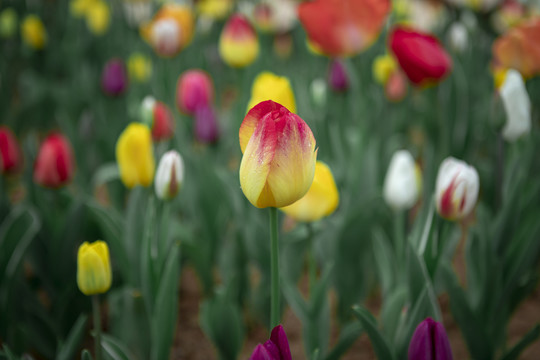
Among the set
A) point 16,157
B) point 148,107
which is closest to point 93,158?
point 16,157

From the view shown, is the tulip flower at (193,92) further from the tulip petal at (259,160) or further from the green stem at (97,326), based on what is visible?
the tulip petal at (259,160)

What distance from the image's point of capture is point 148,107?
1.09m

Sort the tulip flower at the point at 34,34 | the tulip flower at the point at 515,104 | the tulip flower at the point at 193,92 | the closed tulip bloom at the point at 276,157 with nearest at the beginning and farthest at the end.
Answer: the closed tulip bloom at the point at 276,157, the tulip flower at the point at 515,104, the tulip flower at the point at 193,92, the tulip flower at the point at 34,34

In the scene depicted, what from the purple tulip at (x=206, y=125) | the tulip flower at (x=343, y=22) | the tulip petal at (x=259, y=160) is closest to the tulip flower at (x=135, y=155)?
the purple tulip at (x=206, y=125)

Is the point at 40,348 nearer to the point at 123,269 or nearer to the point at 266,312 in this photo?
the point at 123,269

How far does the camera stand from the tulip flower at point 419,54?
107 centimetres

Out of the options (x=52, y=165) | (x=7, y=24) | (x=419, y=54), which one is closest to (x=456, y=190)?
(x=419, y=54)

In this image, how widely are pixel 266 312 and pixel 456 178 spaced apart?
594mm

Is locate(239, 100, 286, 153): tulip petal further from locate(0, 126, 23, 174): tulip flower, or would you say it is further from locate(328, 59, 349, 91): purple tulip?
locate(328, 59, 349, 91): purple tulip

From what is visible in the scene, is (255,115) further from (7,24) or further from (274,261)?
(7,24)

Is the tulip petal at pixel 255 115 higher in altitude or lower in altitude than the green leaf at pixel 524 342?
higher

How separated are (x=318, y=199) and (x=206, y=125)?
613 mm

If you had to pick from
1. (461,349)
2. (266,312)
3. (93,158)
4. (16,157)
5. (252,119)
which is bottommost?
(461,349)

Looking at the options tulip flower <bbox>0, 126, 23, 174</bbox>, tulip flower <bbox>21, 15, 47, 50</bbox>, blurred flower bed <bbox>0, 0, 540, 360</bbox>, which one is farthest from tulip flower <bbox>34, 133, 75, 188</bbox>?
tulip flower <bbox>21, 15, 47, 50</bbox>
